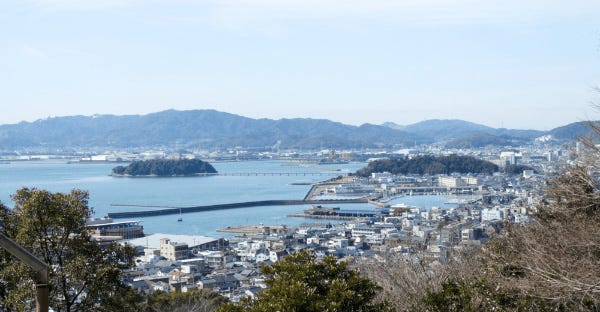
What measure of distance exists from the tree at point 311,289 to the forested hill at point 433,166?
3752 cm

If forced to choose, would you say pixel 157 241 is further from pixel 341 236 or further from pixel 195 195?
pixel 195 195

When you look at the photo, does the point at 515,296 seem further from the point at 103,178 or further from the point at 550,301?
the point at 103,178

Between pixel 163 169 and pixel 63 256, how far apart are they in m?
43.6

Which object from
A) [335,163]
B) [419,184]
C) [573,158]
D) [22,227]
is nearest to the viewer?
[22,227]

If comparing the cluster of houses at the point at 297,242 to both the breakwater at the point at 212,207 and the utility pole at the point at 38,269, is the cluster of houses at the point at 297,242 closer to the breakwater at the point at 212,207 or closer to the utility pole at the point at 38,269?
the breakwater at the point at 212,207

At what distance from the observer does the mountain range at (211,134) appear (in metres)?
80.6

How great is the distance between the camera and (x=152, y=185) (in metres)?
39.4

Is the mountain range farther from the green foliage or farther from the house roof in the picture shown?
the green foliage

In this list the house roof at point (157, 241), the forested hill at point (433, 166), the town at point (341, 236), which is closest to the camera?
the town at point (341, 236)

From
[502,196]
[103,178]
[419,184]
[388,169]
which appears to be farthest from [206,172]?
[502,196]

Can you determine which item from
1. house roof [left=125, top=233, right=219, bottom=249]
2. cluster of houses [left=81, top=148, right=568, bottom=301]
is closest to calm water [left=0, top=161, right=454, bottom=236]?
cluster of houses [left=81, top=148, right=568, bottom=301]

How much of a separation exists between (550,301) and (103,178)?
43.2 meters

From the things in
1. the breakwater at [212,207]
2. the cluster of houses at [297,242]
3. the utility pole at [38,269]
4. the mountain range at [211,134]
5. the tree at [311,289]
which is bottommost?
the breakwater at [212,207]

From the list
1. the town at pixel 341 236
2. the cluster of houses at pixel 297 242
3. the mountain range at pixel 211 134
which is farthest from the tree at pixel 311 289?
the mountain range at pixel 211 134
